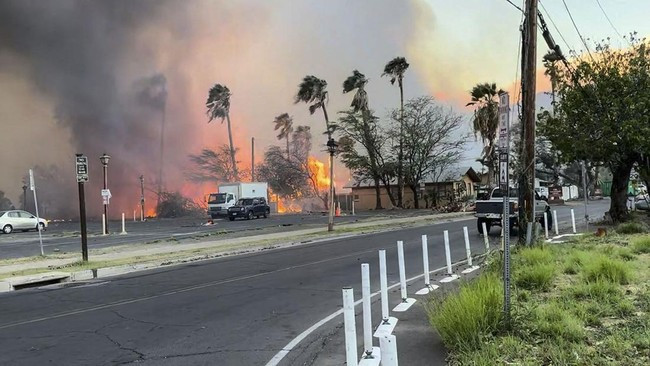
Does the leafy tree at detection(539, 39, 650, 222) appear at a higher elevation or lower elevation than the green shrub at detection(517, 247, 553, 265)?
higher

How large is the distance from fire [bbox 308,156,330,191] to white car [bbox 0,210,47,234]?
31.7 metres

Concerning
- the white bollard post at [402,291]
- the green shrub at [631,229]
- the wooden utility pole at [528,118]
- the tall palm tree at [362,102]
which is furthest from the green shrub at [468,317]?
the tall palm tree at [362,102]

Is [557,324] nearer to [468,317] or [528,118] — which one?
[468,317]

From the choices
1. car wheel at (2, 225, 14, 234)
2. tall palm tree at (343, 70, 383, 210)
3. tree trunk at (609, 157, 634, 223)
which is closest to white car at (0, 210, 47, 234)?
car wheel at (2, 225, 14, 234)

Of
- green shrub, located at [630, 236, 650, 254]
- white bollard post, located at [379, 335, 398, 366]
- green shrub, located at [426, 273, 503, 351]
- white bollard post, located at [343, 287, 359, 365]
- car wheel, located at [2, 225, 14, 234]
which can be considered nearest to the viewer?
white bollard post, located at [379, 335, 398, 366]

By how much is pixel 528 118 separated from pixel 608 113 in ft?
21.6

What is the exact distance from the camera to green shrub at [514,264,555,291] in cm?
789

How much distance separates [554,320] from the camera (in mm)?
5727

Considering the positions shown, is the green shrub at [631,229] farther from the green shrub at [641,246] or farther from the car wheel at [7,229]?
the car wheel at [7,229]

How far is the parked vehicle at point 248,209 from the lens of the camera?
129 ft

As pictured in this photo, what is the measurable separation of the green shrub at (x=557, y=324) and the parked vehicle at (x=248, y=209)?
34.3 m

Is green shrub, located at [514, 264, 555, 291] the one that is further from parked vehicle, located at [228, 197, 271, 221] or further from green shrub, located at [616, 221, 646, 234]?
parked vehicle, located at [228, 197, 271, 221]

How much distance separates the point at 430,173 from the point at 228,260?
40.2 meters

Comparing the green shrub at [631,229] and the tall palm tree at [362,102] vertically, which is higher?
the tall palm tree at [362,102]
